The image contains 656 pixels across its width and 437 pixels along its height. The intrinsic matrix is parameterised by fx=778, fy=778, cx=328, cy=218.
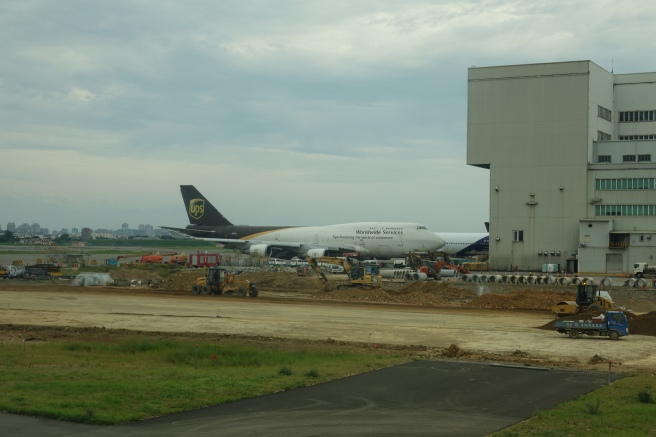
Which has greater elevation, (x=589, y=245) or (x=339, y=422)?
(x=589, y=245)

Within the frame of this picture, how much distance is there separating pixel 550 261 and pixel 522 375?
54623mm

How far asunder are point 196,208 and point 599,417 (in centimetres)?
9489

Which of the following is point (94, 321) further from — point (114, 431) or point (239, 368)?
point (114, 431)

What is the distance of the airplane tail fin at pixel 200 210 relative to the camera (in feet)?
355

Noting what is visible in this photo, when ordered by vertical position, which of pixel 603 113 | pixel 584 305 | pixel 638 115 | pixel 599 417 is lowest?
pixel 599 417

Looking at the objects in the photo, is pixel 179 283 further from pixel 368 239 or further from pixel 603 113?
pixel 603 113

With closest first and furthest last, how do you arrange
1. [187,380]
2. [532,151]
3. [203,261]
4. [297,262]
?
[187,380] → [532,151] → [203,261] → [297,262]

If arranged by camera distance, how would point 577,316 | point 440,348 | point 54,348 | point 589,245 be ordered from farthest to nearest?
point 589,245, point 577,316, point 440,348, point 54,348

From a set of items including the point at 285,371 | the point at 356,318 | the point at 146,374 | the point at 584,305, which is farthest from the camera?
the point at 356,318

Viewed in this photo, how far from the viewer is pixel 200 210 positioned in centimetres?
10850

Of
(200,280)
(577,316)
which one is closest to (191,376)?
(577,316)

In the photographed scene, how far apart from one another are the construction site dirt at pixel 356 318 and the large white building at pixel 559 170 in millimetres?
14733

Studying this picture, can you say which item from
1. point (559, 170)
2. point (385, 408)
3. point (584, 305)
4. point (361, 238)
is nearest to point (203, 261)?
point (361, 238)

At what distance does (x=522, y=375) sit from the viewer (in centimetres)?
2397
